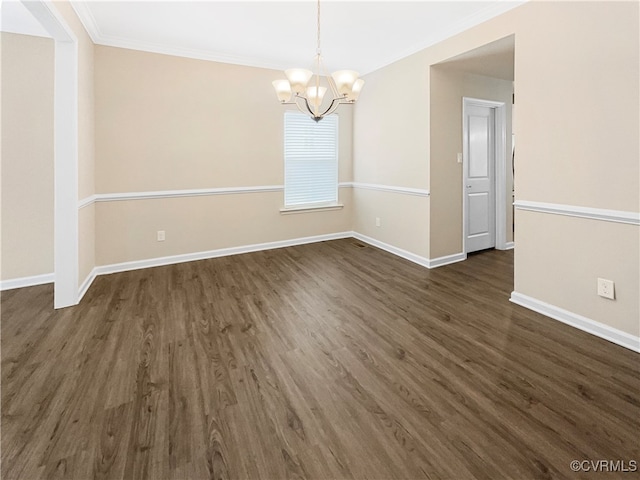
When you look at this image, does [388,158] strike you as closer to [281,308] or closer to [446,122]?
[446,122]

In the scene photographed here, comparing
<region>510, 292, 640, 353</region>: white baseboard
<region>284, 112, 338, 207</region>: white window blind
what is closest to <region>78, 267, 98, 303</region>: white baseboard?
<region>284, 112, 338, 207</region>: white window blind

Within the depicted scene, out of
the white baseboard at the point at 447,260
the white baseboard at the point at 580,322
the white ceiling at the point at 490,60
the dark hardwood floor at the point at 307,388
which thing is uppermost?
the white ceiling at the point at 490,60

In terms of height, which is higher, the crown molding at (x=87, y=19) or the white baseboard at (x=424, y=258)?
the crown molding at (x=87, y=19)

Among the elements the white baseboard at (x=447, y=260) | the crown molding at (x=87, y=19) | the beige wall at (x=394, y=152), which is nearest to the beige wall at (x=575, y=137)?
the beige wall at (x=394, y=152)

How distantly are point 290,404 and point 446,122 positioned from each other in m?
3.72

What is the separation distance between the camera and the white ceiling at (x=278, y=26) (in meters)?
3.12

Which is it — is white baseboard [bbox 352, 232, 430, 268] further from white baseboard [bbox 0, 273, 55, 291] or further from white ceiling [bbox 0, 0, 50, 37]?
white ceiling [bbox 0, 0, 50, 37]

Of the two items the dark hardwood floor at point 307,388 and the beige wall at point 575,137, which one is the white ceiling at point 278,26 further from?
the dark hardwood floor at point 307,388

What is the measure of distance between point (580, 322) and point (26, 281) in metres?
5.27

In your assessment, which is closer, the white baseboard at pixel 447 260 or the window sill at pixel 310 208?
the white baseboard at pixel 447 260

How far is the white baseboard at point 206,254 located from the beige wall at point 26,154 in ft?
2.27

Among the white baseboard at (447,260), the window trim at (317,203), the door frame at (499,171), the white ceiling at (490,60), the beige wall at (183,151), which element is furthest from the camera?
the window trim at (317,203)

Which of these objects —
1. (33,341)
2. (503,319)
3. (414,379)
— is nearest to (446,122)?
(503,319)

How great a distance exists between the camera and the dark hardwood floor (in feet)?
4.87
